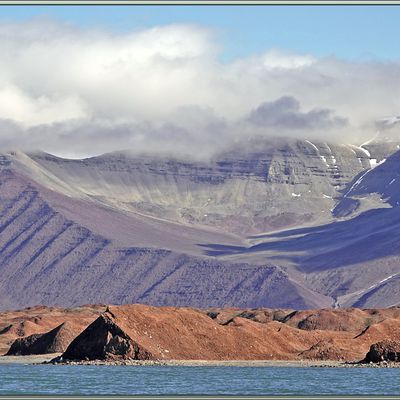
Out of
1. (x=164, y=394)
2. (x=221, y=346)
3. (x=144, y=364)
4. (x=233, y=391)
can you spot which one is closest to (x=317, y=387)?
(x=233, y=391)

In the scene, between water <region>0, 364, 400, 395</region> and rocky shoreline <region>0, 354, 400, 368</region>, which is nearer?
water <region>0, 364, 400, 395</region>

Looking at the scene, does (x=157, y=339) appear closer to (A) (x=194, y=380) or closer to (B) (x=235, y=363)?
(B) (x=235, y=363)

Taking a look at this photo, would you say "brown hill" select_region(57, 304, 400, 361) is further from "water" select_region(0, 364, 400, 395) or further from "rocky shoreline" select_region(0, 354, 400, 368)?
"water" select_region(0, 364, 400, 395)

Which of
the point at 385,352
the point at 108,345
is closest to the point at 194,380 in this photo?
the point at 108,345

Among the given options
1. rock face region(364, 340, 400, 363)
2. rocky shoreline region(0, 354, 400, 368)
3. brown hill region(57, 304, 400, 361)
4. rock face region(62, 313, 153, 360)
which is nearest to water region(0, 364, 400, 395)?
rocky shoreline region(0, 354, 400, 368)

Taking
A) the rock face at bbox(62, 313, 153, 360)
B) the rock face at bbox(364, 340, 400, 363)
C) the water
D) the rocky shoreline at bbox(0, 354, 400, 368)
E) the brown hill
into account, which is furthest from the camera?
the brown hill

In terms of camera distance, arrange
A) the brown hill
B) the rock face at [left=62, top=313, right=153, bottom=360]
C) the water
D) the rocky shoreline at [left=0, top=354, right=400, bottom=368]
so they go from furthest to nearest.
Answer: the brown hill
the rock face at [left=62, top=313, right=153, bottom=360]
the rocky shoreline at [left=0, top=354, right=400, bottom=368]
the water

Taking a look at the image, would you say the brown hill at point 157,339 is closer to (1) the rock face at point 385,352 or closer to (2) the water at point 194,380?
(2) the water at point 194,380
